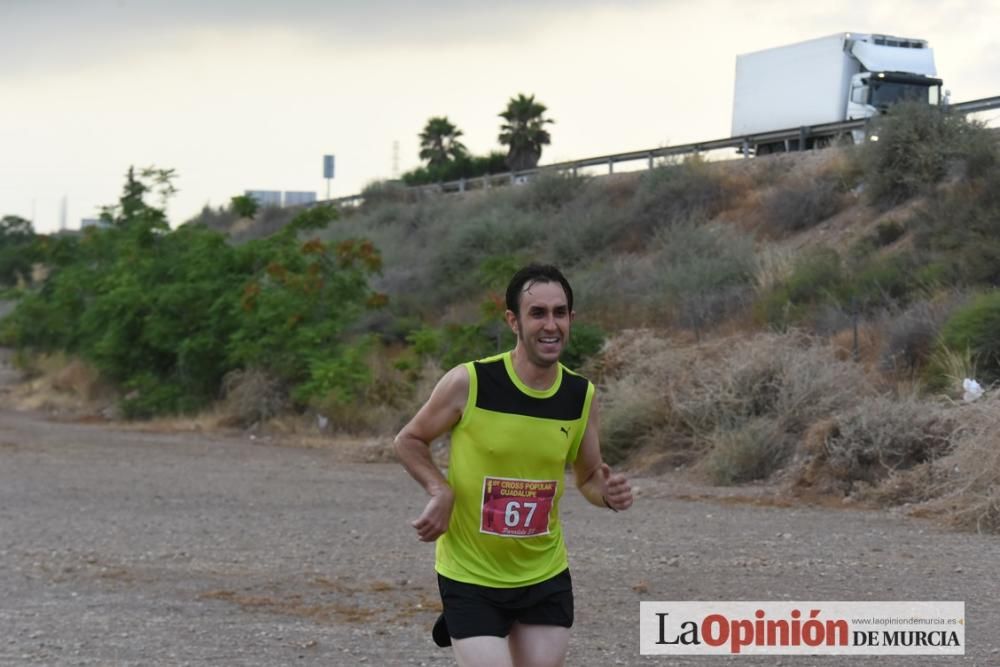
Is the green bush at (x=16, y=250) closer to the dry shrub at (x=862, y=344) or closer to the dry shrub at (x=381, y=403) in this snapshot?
the dry shrub at (x=381, y=403)

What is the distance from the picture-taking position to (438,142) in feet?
243

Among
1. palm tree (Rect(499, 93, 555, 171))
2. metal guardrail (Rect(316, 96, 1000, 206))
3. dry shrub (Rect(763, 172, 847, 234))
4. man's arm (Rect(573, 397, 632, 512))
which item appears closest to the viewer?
man's arm (Rect(573, 397, 632, 512))

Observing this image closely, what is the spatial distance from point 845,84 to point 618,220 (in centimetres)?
825

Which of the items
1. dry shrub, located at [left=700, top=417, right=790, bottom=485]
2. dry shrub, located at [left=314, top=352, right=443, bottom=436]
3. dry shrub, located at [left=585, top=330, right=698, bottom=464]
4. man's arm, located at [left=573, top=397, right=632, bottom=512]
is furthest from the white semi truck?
man's arm, located at [left=573, top=397, right=632, bottom=512]

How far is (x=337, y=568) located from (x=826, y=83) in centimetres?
3143

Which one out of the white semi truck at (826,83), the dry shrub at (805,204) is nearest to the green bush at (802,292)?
the dry shrub at (805,204)

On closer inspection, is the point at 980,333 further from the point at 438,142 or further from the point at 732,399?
the point at 438,142

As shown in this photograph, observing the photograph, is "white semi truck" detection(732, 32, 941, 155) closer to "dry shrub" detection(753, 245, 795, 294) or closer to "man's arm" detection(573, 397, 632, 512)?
"dry shrub" detection(753, 245, 795, 294)

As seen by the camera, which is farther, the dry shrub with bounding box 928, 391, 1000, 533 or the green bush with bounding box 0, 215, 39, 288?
the green bush with bounding box 0, 215, 39, 288

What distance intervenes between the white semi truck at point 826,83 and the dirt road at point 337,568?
22.3m

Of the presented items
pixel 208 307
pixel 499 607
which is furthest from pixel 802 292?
pixel 499 607

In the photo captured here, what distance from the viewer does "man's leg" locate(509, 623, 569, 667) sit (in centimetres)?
580

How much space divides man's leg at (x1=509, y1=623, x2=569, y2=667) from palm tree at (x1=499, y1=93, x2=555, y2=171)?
2179 inches

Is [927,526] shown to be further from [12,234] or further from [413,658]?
[12,234]
